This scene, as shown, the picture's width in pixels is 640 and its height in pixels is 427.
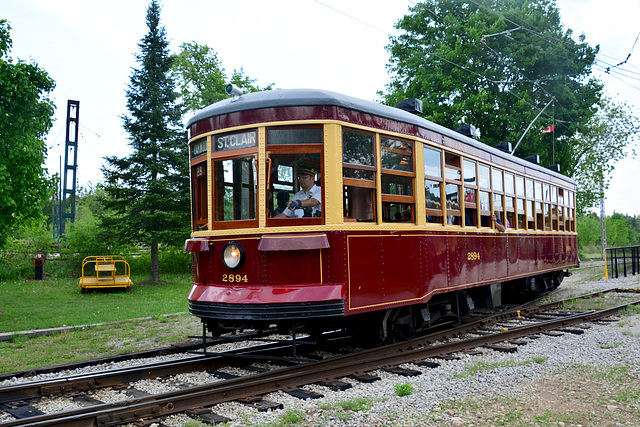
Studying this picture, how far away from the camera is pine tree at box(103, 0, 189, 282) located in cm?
1959

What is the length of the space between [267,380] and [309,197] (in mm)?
2149

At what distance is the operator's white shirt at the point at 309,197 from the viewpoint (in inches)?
244

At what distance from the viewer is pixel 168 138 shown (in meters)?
20.4

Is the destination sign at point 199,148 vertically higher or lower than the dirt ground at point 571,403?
higher

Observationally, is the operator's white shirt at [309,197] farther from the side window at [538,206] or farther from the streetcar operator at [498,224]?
the side window at [538,206]

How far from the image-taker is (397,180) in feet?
23.1

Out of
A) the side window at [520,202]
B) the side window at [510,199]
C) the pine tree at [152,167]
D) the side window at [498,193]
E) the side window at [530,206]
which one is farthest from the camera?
the pine tree at [152,167]

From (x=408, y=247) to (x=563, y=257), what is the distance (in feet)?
31.1

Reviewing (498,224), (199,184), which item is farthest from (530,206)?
(199,184)

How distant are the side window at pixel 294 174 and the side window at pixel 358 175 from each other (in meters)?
0.34

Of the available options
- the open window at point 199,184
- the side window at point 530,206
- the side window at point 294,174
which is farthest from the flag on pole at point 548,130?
the open window at point 199,184

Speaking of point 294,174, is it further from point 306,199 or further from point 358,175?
point 358,175

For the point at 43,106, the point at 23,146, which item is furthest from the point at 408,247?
the point at 43,106

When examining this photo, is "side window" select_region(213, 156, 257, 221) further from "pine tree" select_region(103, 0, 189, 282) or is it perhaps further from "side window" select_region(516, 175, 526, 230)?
"pine tree" select_region(103, 0, 189, 282)
